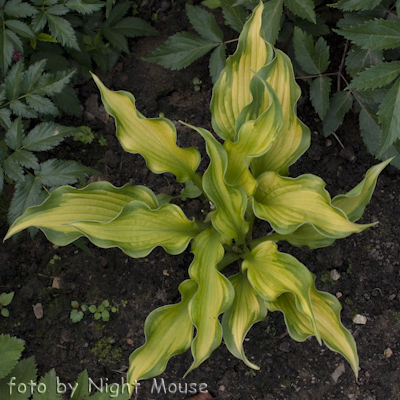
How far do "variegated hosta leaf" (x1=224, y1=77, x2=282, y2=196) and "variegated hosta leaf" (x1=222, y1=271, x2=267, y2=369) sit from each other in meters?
0.34

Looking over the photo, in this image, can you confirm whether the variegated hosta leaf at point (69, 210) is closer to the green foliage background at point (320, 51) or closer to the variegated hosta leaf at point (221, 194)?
the variegated hosta leaf at point (221, 194)

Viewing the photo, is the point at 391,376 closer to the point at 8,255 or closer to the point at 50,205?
the point at 50,205

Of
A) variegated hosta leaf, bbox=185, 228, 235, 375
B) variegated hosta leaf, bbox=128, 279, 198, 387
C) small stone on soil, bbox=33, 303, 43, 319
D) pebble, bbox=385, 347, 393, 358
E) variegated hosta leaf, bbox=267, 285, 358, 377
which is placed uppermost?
variegated hosta leaf, bbox=185, 228, 235, 375

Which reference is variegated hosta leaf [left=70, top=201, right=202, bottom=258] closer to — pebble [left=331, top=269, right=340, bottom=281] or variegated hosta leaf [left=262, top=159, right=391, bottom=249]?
variegated hosta leaf [left=262, top=159, right=391, bottom=249]

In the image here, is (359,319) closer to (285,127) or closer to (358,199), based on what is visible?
(358,199)

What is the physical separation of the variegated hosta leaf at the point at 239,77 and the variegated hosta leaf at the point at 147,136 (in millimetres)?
166

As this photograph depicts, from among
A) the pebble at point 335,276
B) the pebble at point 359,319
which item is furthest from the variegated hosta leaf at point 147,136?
the pebble at point 359,319

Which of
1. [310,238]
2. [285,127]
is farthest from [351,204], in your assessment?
[285,127]

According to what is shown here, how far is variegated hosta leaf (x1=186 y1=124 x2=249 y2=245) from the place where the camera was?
1122mm

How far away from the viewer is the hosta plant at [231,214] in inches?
44.6

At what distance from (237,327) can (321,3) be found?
1.39m

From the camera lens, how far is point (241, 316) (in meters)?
1.28

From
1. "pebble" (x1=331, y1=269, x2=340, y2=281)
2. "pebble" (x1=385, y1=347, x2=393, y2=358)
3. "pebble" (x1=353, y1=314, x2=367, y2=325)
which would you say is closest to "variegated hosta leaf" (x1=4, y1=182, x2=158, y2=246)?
"pebble" (x1=331, y1=269, x2=340, y2=281)

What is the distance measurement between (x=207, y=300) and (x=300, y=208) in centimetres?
38
